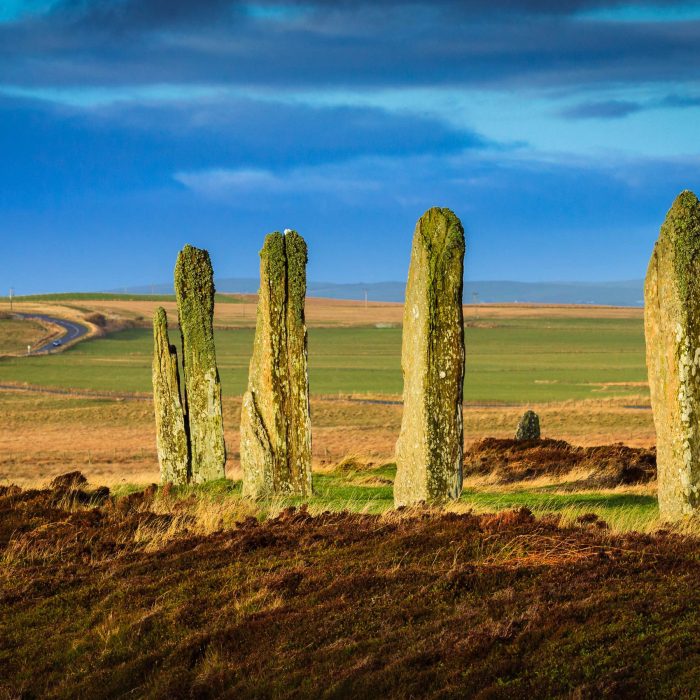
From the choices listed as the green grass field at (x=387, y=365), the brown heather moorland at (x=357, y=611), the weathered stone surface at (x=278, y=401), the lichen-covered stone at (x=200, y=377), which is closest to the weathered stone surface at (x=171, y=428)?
the lichen-covered stone at (x=200, y=377)

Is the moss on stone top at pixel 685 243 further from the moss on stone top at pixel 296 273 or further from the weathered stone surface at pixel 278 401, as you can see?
the weathered stone surface at pixel 278 401

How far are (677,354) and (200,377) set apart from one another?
11.5 metres

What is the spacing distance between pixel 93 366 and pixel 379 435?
5676 centimetres

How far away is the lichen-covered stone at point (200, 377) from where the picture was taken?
23.0 metres

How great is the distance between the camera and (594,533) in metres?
13.5

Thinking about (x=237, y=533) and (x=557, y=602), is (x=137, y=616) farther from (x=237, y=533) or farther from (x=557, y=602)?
(x=557, y=602)

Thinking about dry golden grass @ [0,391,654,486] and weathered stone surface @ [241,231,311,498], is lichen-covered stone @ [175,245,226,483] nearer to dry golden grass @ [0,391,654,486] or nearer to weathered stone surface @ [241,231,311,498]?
weathered stone surface @ [241,231,311,498]

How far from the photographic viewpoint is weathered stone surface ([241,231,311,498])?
20609 mm

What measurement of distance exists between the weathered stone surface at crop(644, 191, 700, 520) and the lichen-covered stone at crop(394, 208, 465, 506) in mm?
3610

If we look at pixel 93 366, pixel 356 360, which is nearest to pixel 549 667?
pixel 93 366

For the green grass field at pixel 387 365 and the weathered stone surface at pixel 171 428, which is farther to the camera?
the green grass field at pixel 387 365

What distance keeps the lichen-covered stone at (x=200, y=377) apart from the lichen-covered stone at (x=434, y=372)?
6.30 m

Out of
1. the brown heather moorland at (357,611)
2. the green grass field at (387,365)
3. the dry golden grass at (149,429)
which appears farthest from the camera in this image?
the green grass field at (387,365)

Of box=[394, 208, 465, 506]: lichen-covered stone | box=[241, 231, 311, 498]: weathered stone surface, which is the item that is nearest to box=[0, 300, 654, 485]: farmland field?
box=[241, 231, 311, 498]: weathered stone surface
